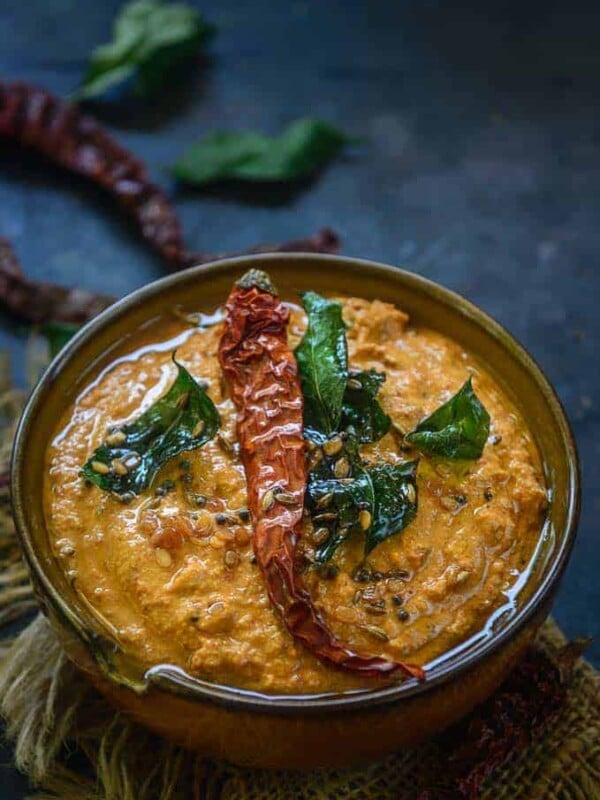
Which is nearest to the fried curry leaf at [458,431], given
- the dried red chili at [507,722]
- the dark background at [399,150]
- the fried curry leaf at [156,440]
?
the fried curry leaf at [156,440]

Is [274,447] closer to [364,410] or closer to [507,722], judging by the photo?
[364,410]

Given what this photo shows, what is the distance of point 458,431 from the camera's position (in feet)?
9.77

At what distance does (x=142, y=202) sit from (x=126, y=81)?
33.1 inches

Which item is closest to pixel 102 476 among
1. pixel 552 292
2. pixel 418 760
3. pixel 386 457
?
pixel 386 457

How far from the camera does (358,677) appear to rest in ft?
8.80

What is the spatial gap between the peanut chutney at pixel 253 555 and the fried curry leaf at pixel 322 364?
0.13 metres

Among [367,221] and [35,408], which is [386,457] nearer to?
[35,408]

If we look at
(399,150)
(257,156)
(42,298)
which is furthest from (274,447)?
(399,150)

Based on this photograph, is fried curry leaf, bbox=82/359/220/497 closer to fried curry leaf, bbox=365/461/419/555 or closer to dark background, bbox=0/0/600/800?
fried curry leaf, bbox=365/461/419/555

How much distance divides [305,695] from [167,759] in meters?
0.74

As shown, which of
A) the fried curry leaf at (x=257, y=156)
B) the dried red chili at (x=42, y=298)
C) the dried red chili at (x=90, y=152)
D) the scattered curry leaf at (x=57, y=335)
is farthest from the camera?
the fried curry leaf at (x=257, y=156)

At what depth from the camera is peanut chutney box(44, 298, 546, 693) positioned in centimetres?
272

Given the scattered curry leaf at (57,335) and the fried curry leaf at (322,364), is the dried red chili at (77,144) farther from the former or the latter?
the fried curry leaf at (322,364)

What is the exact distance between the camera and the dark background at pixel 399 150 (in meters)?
4.71
